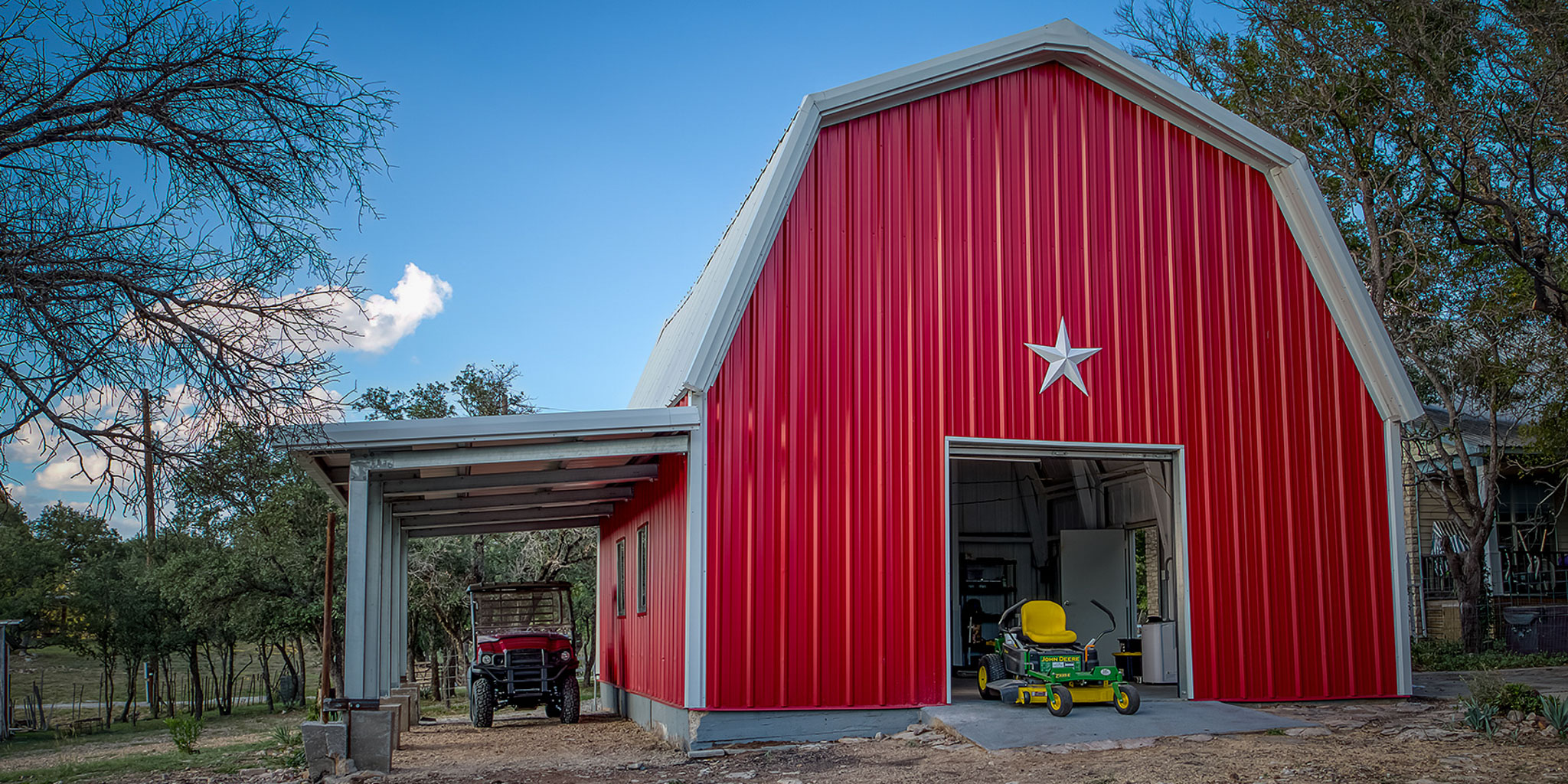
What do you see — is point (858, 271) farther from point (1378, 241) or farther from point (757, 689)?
point (1378, 241)

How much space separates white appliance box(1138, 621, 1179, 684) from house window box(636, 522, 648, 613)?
561 centimetres

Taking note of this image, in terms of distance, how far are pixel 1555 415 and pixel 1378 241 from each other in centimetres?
412

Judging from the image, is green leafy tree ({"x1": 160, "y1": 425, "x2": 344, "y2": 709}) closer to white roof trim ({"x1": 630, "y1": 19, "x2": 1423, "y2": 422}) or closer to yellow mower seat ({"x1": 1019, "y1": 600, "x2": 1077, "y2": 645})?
white roof trim ({"x1": 630, "y1": 19, "x2": 1423, "y2": 422})

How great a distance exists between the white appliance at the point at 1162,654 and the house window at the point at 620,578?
23.3 feet

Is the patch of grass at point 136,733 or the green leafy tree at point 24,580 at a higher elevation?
the green leafy tree at point 24,580

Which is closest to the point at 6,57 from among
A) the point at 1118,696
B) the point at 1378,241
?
the point at 1118,696

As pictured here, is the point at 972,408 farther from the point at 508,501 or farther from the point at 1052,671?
the point at 508,501

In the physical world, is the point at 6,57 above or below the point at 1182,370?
above

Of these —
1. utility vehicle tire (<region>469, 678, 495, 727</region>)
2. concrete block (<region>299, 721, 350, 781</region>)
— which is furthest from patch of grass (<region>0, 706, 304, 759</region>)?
concrete block (<region>299, 721, 350, 781</region>)

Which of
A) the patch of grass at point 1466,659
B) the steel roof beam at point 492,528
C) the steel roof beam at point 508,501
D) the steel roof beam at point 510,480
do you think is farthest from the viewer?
the patch of grass at point 1466,659

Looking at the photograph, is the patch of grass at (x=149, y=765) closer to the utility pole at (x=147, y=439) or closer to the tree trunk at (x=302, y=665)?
the utility pole at (x=147, y=439)

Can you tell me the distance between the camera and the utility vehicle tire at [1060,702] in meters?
9.31

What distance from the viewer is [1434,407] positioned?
79.4 ft

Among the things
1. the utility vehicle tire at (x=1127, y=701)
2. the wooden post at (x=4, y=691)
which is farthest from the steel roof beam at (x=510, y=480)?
the wooden post at (x=4, y=691)
